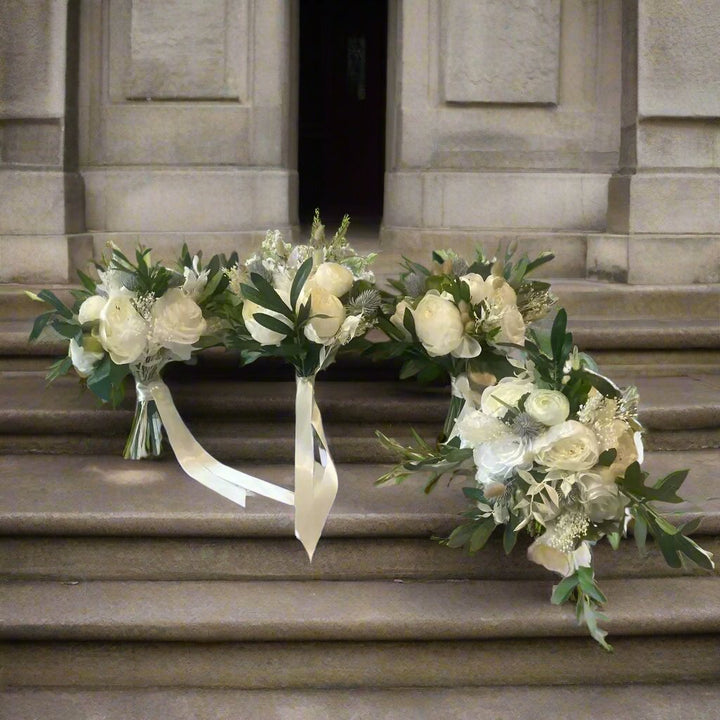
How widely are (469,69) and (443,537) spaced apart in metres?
3.21

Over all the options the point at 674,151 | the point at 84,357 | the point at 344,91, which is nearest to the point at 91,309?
the point at 84,357

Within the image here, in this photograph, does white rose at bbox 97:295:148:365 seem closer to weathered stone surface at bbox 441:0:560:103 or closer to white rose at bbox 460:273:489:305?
white rose at bbox 460:273:489:305

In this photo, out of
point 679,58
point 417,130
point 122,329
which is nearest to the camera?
point 122,329

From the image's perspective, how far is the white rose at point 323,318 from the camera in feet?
10.9

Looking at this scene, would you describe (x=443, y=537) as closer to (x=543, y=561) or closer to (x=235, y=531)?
(x=543, y=561)

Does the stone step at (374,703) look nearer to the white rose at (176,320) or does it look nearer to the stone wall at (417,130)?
the white rose at (176,320)

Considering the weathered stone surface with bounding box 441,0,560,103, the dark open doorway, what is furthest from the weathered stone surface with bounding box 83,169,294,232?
the dark open doorway

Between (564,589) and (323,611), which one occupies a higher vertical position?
(564,589)

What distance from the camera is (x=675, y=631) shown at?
3117 mm

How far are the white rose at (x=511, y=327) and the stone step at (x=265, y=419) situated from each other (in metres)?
0.64

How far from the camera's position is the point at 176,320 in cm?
351

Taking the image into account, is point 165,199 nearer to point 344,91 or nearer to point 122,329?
point 122,329

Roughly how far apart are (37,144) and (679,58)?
10.8ft

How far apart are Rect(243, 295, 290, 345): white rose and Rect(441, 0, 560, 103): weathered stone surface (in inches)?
109
